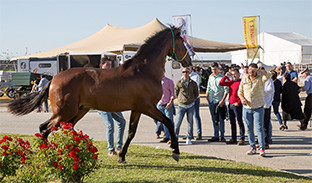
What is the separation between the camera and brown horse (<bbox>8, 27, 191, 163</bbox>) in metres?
6.76

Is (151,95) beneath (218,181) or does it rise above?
above

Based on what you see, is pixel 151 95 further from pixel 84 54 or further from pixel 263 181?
pixel 84 54

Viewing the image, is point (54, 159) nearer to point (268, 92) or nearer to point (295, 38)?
point (268, 92)

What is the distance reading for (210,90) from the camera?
10.8 meters

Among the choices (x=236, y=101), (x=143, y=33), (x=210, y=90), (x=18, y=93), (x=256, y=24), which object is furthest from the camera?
(x=143, y=33)

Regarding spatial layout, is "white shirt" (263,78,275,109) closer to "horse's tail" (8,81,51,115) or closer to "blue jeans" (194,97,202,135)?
"blue jeans" (194,97,202,135)

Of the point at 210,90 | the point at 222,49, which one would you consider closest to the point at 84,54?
the point at 222,49

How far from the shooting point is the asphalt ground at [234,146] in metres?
7.71

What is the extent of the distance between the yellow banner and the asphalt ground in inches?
510

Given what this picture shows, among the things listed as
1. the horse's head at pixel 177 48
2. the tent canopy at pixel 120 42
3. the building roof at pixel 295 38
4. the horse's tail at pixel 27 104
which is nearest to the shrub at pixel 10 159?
the horse's tail at pixel 27 104

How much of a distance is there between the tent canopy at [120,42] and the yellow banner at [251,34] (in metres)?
3.24

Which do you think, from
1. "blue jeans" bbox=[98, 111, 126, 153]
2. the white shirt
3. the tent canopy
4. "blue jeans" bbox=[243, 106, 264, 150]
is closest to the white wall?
the tent canopy

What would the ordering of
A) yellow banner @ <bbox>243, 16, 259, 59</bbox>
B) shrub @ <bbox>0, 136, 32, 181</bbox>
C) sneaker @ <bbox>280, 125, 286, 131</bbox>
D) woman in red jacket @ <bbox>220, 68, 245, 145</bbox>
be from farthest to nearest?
1. yellow banner @ <bbox>243, 16, 259, 59</bbox>
2. sneaker @ <bbox>280, 125, 286, 131</bbox>
3. woman in red jacket @ <bbox>220, 68, 245, 145</bbox>
4. shrub @ <bbox>0, 136, 32, 181</bbox>

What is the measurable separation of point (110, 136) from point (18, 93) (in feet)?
57.9
